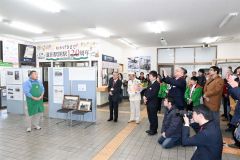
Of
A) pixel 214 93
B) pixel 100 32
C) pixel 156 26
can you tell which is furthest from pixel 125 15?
pixel 214 93

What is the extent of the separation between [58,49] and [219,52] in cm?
860

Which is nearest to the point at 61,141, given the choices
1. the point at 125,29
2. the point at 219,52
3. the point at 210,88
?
the point at 210,88

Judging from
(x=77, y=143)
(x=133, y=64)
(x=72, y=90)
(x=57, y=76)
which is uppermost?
(x=133, y=64)

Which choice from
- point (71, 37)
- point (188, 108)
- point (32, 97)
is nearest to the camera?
point (32, 97)

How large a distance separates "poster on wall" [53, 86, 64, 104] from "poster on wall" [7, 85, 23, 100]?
60.0 inches

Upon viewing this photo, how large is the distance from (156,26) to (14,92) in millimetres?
5746

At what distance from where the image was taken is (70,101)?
19.0 feet

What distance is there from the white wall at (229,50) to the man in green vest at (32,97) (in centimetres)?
946

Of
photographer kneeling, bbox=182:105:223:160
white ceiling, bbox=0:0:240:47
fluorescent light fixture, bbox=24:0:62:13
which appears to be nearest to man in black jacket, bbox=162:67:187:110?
white ceiling, bbox=0:0:240:47

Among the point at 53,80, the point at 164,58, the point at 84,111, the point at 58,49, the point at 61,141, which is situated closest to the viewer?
the point at 61,141

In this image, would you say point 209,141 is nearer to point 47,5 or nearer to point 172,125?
point 172,125

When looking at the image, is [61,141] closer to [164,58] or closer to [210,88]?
[210,88]

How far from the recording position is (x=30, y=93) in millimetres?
4977

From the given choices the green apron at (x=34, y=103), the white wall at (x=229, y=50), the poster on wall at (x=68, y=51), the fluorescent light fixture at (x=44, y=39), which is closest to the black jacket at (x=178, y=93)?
the green apron at (x=34, y=103)
